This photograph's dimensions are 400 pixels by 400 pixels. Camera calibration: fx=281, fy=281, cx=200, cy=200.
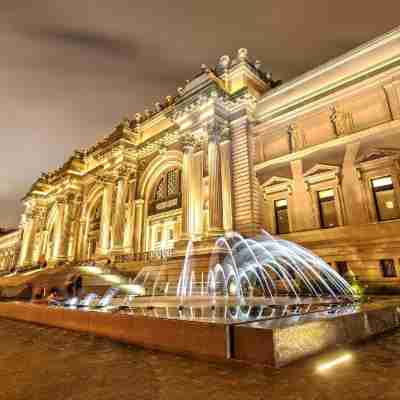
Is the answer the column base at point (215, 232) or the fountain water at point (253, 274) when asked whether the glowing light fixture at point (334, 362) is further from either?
the column base at point (215, 232)

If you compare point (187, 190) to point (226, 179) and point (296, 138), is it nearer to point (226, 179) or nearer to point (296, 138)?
point (226, 179)

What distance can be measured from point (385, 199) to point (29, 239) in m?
48.1

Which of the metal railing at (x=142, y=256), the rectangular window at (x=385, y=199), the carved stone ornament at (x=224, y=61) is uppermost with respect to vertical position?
the carved stone ornament at (x=224, y=61)

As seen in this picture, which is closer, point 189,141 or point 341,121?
point 341,121

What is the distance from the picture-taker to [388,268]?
1348 cm

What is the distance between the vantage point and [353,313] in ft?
15.8

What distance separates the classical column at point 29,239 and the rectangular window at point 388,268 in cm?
4685

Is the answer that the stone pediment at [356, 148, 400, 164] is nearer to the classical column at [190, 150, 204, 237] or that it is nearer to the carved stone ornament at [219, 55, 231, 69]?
the classical column at [190, 150, 204, 237]

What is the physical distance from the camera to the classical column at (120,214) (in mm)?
26547

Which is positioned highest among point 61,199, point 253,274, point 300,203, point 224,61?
point 224,61

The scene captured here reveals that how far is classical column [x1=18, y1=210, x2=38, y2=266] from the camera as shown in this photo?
44.2 metres

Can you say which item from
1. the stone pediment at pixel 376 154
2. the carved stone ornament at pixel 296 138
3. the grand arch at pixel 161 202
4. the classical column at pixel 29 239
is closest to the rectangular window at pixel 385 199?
the stone pediment at pixel 376 154

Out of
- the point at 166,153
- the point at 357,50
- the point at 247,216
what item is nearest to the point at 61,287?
the point at 247,216

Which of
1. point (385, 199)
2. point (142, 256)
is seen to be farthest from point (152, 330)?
point (142, 256)
